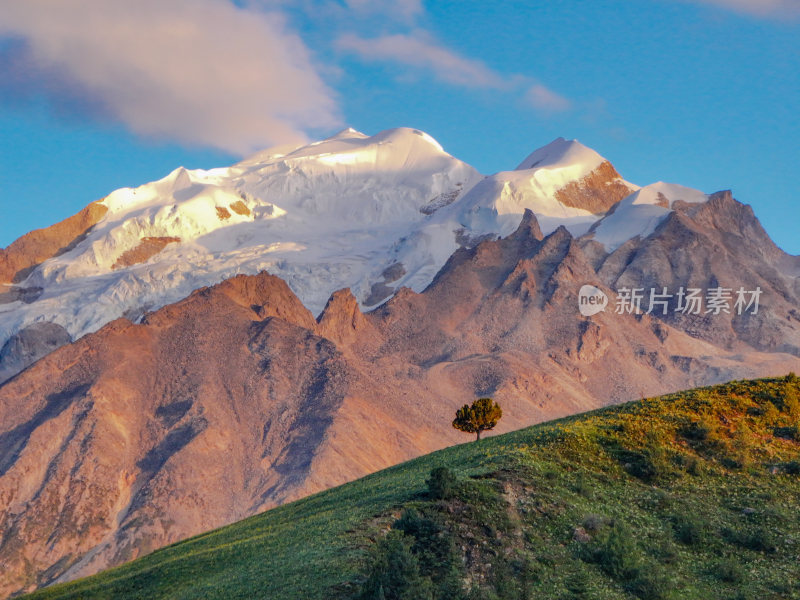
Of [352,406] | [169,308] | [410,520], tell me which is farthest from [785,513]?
[169,308]

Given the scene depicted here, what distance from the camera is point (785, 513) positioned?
42656mm

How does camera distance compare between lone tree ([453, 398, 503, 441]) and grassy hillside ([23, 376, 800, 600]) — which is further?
lone tree ([453, 398, 503, 441])

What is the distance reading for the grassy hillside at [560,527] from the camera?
3488 cm

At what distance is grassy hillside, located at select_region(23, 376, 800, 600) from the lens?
114 feet

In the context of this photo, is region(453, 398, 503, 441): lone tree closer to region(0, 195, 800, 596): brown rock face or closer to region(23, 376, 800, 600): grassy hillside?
region(23, 376, 800, 600): grassy hillside

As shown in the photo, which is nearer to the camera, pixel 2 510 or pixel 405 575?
pixel 405 575

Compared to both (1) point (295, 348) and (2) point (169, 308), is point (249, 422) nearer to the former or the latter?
(1) point (295, 348)

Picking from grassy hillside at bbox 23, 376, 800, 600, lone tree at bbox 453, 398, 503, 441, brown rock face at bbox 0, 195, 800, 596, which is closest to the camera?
grassy hillside at bbox 23, 376, 800, 600

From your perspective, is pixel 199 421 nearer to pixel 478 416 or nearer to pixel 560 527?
pixel 478 416

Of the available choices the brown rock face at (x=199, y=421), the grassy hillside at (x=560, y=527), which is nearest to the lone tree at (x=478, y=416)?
the grassy hillside at (x=560, y=527)

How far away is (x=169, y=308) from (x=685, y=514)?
169 meters

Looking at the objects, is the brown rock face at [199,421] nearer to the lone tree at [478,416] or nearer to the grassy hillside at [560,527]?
the lone tree at [478,416]

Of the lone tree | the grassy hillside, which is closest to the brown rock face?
the lone tree

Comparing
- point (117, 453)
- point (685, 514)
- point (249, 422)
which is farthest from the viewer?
point (249, 422)
